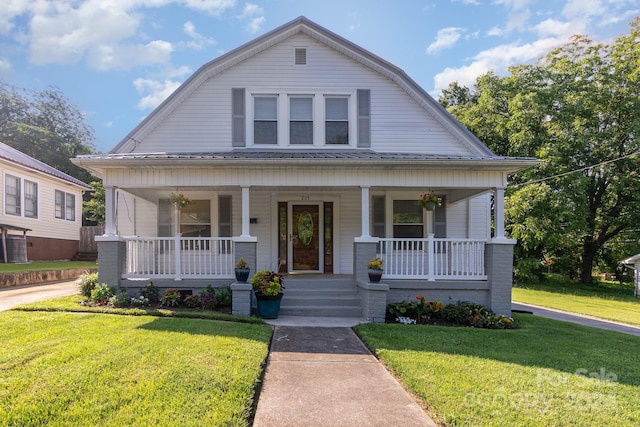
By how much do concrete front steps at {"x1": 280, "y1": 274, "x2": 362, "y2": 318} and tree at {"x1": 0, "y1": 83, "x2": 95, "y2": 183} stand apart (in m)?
27.3

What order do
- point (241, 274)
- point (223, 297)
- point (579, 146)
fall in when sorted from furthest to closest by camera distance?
point (579, 146)
point (223, 297)
point (241, 274)

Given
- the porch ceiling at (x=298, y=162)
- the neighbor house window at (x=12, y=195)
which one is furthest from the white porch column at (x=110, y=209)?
the neighbor house window at (x=12, y=195)

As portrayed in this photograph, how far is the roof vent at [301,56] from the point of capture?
9.70 meters

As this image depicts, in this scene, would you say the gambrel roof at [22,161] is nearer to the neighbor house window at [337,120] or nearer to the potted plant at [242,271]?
the potted plant at [242,271]

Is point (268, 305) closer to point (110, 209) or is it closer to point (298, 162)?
point (298, 162)

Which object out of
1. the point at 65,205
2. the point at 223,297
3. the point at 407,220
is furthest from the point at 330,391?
the point at 65,205

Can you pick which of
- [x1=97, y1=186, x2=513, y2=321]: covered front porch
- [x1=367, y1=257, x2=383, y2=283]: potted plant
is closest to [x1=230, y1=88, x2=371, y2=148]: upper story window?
[x1=97, y1=186, x2=513, y2=321]: covered front porch

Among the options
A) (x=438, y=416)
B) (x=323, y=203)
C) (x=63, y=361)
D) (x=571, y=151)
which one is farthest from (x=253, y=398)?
(x=571, y=151)

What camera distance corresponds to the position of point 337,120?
973 cm

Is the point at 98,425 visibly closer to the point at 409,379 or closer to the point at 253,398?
the point at 253,398

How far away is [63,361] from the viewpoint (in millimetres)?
4051

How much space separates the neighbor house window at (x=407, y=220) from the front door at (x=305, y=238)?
2115 mm

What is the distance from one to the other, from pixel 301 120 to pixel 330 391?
24.2 feet

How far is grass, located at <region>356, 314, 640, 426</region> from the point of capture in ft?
10.6
